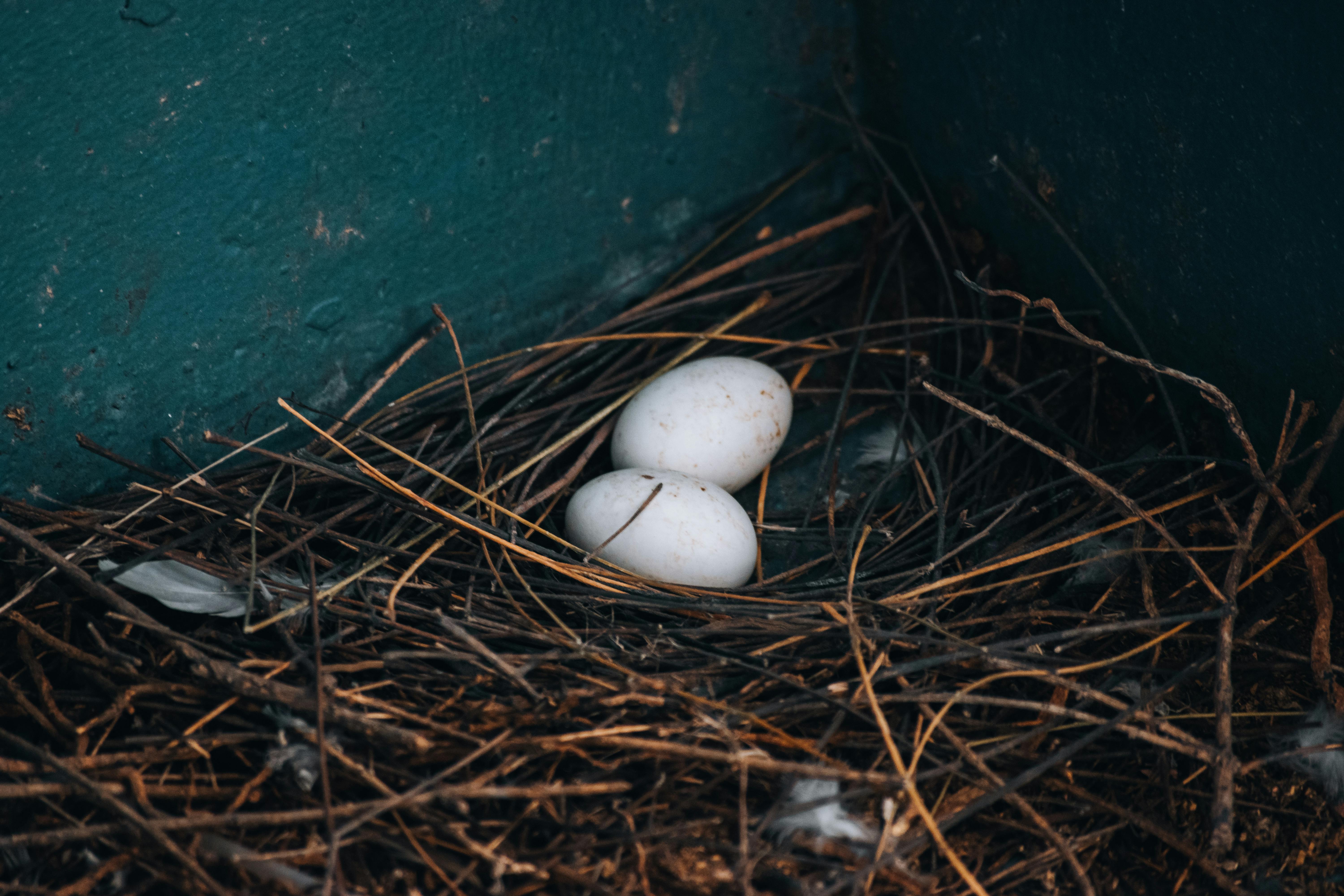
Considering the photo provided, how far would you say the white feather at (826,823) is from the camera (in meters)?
1.41

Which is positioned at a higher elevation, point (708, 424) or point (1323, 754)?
point (708, 424)

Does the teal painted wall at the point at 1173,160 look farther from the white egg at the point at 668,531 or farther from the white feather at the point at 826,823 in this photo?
the white feather at the point at 826,823

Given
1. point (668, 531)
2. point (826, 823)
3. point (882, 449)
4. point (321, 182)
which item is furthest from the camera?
point (882, 449)

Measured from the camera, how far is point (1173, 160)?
190cm

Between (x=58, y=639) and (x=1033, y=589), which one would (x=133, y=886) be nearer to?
(x=58, y=639)

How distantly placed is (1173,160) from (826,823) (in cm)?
142

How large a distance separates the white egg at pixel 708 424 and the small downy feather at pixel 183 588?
816 millimetres

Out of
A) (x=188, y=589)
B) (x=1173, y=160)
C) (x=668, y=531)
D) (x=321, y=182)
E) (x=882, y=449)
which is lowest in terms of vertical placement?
Answer: (x=882, y=449)

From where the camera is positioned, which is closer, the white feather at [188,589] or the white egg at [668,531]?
the white feather at [188,589]

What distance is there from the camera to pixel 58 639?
1.57 meters

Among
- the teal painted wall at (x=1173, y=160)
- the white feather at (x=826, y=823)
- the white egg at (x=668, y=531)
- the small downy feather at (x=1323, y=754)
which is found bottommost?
the small downy feather at (x=1323, y=754)

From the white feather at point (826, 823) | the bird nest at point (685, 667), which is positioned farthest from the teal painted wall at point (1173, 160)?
the white feather at point (826, 823)

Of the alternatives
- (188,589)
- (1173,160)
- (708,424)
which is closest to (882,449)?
(708,424)

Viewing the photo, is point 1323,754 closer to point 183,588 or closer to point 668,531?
point 668,531
